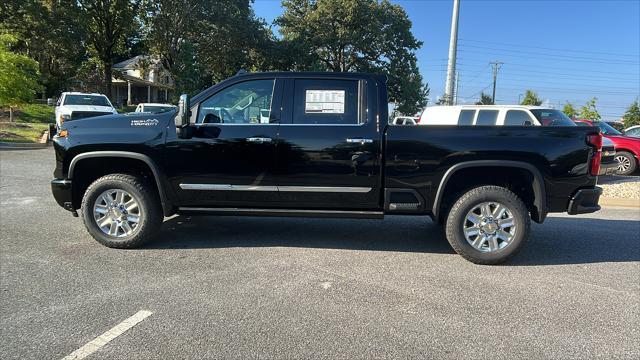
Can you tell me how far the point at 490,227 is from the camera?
4.85 metres

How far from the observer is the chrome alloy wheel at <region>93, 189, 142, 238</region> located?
511cm

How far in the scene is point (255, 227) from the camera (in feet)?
20.5

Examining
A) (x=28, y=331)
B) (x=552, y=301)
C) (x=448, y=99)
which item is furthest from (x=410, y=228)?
(x=448, y=99)

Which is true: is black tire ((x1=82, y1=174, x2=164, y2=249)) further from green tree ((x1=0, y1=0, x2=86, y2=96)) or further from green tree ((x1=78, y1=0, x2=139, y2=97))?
green tree ((x1=78, y1=0, x2=139, y2=97))

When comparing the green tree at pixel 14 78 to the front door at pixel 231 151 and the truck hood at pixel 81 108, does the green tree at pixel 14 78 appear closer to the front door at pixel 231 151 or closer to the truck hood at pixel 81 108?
the truck hood at pixel 81 108

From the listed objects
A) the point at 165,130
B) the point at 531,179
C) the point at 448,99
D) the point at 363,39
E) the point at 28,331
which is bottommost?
the point at 28,331

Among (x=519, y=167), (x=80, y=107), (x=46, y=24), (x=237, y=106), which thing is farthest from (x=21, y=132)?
(x=519, y=167)

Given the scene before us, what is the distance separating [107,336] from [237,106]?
2.71 m

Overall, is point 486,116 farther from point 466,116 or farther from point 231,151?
point 231,151

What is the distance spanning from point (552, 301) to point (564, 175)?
4.70 feet

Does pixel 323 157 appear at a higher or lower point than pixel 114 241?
higher

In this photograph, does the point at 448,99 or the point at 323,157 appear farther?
the point at 448,99

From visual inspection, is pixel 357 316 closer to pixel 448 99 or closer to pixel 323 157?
pixel 323 157

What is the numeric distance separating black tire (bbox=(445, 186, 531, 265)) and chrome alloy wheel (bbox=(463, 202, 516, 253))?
30 millimetres
